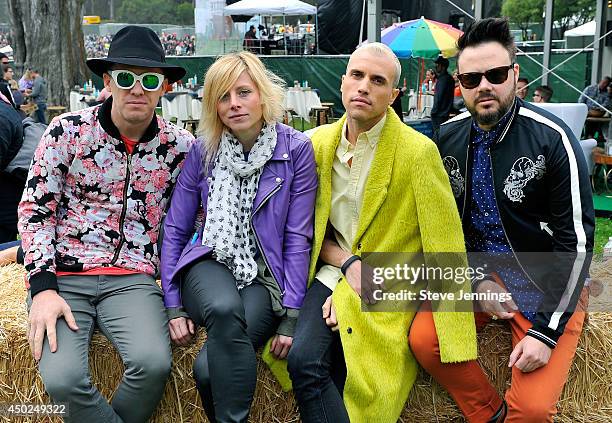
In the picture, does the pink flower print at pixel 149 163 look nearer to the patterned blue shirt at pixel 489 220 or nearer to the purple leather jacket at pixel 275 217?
the purple leather jacket at pixel 275 217

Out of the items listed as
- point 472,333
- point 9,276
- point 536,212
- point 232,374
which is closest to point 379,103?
point 536,212

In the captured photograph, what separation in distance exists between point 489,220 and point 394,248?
47cm

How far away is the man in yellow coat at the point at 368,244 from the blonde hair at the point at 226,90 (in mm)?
333

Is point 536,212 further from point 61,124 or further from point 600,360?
point 61,124

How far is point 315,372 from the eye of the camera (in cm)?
277

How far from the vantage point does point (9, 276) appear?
3.69 meters

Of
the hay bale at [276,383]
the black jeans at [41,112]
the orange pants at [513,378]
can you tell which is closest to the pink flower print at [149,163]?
the hay bale at [276,383]

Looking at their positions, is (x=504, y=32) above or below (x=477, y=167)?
above

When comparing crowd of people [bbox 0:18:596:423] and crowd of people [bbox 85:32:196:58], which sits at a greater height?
crowd of people [bbox 85:32:196:58]

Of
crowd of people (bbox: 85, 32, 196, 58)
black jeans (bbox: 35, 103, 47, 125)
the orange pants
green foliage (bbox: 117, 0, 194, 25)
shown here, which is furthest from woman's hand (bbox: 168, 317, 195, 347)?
green foliage (bbox: 117, 0, 194, 25)

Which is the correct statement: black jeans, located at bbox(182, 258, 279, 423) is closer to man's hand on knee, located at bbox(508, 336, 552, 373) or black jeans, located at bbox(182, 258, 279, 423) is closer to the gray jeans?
the gray jeans

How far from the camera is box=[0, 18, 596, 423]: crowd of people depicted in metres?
2.81

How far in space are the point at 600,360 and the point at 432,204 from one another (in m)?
1.10

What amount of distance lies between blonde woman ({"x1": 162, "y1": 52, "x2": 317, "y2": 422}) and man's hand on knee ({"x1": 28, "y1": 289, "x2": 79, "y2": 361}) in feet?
1.43
